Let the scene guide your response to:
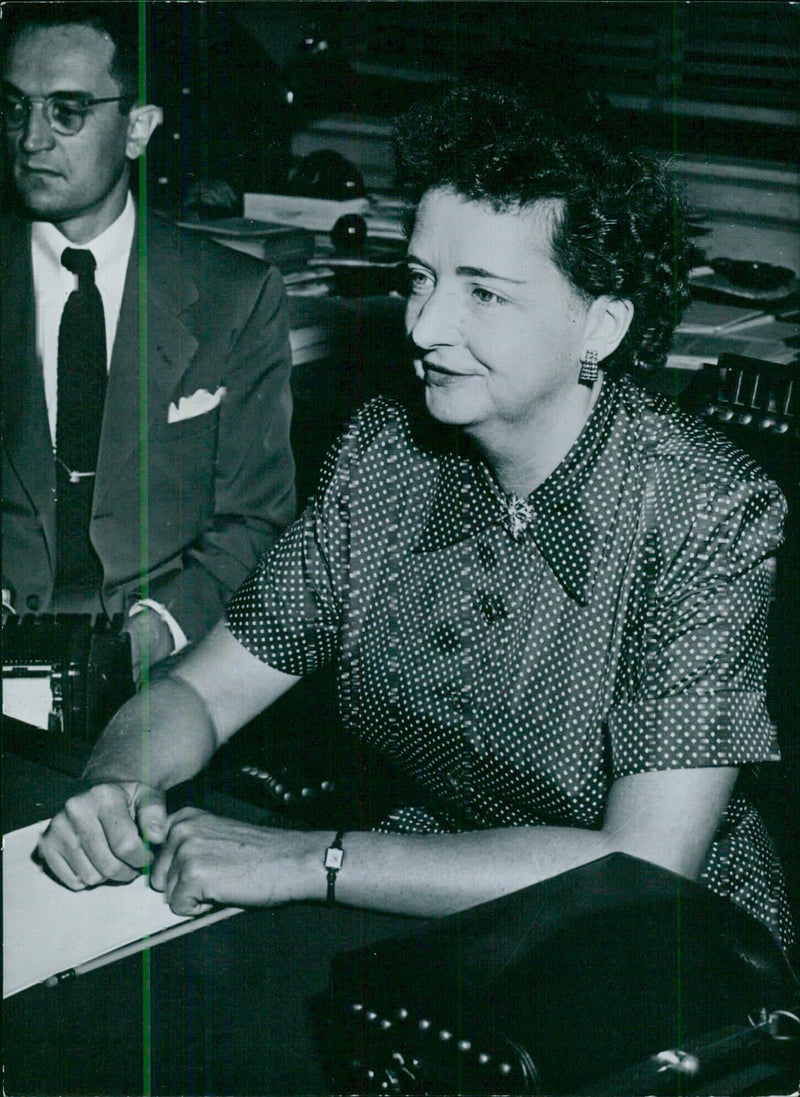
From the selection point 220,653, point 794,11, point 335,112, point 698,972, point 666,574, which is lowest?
point 220,653

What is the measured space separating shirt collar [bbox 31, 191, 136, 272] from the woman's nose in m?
1.35

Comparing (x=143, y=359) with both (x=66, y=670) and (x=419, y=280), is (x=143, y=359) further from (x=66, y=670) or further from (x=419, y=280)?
(x=419, y=280)

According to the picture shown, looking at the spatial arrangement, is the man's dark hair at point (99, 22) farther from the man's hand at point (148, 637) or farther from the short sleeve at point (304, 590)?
the short sleeve at point (304, 590)

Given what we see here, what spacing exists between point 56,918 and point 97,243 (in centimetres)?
178

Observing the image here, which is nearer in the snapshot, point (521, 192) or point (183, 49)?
point (521, 192)

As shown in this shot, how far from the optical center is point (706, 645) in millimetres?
1436

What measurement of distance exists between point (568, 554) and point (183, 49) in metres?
1.79

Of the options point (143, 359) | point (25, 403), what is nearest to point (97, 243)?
point (143, 359)

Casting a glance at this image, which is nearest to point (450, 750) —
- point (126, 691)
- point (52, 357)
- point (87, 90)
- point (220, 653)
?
point (220, 653)

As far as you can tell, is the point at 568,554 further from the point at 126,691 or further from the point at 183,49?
the point at 183,49

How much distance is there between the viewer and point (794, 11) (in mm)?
2754

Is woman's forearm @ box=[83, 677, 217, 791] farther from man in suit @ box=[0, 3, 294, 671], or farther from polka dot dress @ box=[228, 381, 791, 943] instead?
man in suit @ box=[0, 3, 294, 671]

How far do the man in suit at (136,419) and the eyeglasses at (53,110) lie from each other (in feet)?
0.26

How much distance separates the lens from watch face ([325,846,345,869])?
1.27 metres
